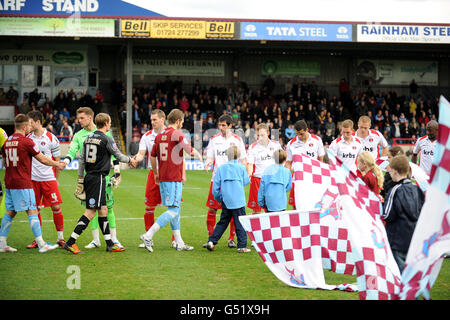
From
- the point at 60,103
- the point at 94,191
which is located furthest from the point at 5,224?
the point at 60,103

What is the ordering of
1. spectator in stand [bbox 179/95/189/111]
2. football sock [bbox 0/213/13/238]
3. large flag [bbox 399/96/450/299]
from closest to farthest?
large flag [bbox 399/96/450/299], football sock [bbox 0/213/13/238], spectator in stand [bbox 179/95/189/111]

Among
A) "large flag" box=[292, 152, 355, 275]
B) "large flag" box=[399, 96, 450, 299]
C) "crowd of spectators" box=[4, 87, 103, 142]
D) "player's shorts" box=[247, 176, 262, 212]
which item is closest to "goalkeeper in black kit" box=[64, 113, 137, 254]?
"player's shorts" box=[247, 176, 262, 212]

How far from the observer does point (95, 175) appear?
29.0ft

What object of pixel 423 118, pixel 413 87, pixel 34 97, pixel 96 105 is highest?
pixel 413 87

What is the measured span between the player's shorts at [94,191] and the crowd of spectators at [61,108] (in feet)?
70.8

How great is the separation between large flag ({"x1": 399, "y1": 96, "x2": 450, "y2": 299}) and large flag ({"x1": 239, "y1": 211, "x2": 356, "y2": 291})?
68.0 inches

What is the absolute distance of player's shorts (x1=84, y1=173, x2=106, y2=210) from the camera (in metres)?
8.80

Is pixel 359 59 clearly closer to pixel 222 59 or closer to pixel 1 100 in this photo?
pixel 222 59

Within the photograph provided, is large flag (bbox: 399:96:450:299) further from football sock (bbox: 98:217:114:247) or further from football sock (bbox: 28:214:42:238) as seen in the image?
football sock (bbox: 28:214:42:238)

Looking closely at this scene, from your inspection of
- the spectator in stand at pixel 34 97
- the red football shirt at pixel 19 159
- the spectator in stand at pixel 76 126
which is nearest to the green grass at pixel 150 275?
the red football shirt at pixel 19 159

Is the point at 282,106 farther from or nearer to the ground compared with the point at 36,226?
farther from the ground

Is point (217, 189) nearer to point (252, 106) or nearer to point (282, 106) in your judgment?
point (252, 106)

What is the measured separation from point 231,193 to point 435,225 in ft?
14.9

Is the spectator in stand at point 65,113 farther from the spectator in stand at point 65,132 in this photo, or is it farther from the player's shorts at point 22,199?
the player's shorts at point 22,199
